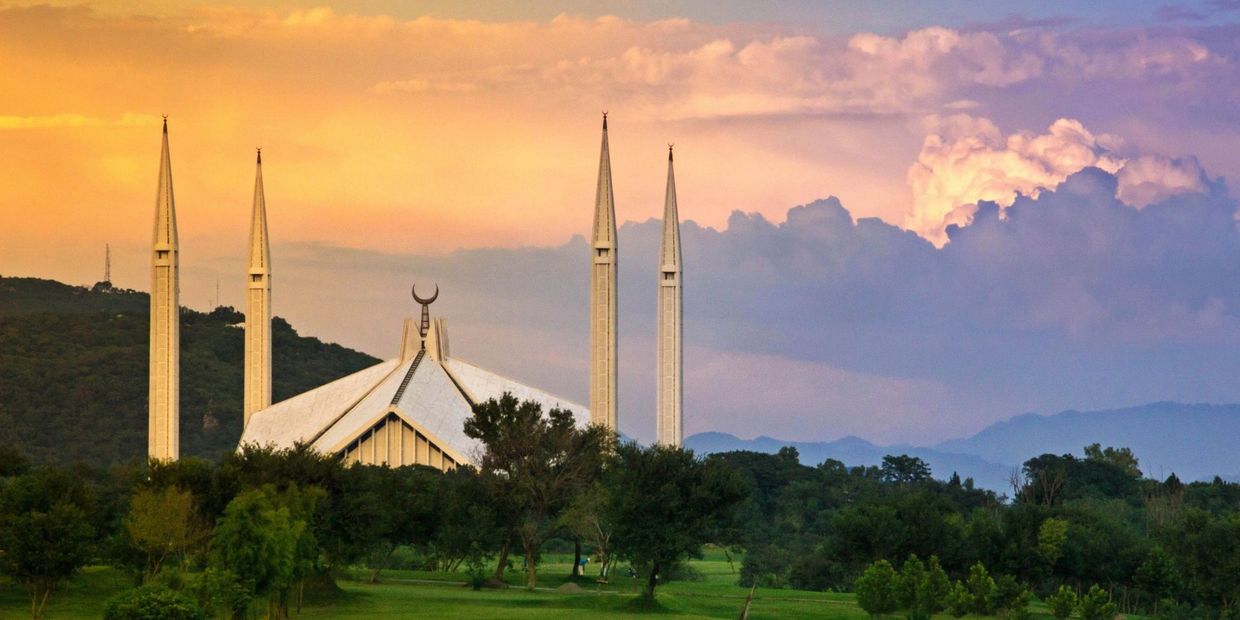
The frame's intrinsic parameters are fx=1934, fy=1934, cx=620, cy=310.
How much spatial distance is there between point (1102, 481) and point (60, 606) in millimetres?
57909

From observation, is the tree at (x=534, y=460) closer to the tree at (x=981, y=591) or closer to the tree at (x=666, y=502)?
the tree at (x=666, y=502)

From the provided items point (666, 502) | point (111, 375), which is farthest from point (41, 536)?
point (111, 375)

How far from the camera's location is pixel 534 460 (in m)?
53.8

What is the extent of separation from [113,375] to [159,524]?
229 feet

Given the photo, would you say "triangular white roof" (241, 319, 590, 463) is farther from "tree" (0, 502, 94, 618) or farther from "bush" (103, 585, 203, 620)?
"bush" (103, 585, 203, 620)

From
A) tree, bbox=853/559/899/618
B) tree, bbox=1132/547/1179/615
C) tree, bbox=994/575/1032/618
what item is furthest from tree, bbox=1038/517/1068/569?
tree, bbox=853/559/899/618

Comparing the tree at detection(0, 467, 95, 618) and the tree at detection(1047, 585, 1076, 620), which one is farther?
the tree at detection(1047, 585, 1076, 620)

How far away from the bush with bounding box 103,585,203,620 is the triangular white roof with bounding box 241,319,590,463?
3942 cm

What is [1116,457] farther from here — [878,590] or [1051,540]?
[878,590]

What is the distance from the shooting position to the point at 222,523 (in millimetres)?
36250

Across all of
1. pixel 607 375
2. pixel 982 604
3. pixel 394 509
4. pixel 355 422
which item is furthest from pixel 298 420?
pixel 982 604

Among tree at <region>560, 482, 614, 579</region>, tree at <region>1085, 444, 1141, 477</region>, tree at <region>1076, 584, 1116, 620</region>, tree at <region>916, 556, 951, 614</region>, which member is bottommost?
tree at <region>1076, 584, 1116, 620</region>

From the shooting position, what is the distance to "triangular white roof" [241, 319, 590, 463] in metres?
77.6

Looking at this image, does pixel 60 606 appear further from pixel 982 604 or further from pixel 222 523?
pixel 982 604
